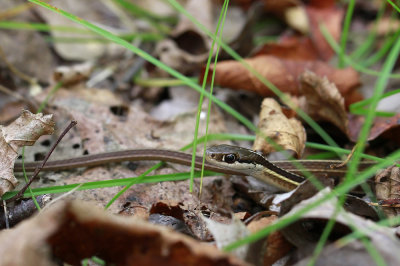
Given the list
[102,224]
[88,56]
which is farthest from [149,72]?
[102,224]

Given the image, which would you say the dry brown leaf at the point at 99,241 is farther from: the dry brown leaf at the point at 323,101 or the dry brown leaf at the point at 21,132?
the dry brown leaf at the point at 323,101

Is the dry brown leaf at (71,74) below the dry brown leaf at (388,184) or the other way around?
the other way around

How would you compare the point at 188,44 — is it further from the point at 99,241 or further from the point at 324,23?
the point at 99,241

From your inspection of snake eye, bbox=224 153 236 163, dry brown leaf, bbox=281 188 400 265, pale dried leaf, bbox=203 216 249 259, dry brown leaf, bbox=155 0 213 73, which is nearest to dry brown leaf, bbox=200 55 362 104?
dry brown leaf, bbox=155 0 213 73

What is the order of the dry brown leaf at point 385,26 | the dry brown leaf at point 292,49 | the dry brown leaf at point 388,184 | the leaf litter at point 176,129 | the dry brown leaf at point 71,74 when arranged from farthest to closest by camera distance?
the dry brown leaf at point 385,26
the dry brown leaf at point 292,49
the dry brown leaf at point 71,74
the dry brown leaf at point 388,184
the leaf litter at point 176,129

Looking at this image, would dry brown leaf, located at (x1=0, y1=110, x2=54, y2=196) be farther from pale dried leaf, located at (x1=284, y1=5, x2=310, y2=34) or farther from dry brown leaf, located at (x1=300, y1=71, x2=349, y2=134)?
pale dried leaf, located at (x1=284, y1=5, x2=310, y2=34)

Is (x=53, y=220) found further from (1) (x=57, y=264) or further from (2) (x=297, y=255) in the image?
(2) (x=297, y=255)

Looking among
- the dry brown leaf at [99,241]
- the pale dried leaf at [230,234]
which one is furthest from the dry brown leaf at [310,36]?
the dry brown leaf at [99,241]
